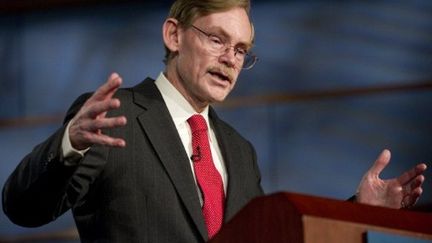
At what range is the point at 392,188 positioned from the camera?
2.43 m

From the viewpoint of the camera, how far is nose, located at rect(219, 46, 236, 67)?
2.61 meters


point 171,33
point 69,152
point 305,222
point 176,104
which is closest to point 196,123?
point 176,104

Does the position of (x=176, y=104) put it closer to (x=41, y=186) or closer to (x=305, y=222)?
(x=41, y=186)

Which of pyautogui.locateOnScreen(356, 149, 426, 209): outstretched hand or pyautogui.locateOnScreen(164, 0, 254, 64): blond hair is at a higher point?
pyautogui.locateOnScreen(164, 0, 254, 64): blond hair

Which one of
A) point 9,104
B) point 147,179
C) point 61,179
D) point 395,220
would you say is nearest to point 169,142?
point 147,179

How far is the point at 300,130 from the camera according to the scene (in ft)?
13.8

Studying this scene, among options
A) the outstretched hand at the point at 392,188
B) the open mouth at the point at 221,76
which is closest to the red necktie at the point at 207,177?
the open mouth at the point at 221,76

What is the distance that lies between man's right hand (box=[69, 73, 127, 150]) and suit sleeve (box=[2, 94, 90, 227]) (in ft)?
0.29

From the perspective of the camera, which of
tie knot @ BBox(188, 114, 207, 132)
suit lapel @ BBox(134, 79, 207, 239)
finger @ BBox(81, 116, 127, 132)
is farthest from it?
tie knot @ BBox(188, 114, 207, 132)

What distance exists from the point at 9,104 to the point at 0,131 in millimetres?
128

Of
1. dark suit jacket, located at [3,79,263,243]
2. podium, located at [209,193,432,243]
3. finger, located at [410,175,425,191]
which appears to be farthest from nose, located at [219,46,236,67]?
podium, located at [209,193,432,243]

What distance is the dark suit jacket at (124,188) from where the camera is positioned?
7.34ft

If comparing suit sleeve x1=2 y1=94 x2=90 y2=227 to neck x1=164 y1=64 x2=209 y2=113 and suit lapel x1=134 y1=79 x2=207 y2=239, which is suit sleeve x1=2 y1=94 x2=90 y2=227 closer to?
suit lapel x1=134 y1=79 x2=207 y2=239

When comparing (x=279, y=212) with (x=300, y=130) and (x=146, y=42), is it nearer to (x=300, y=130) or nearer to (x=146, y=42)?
(x=300, y=130)
